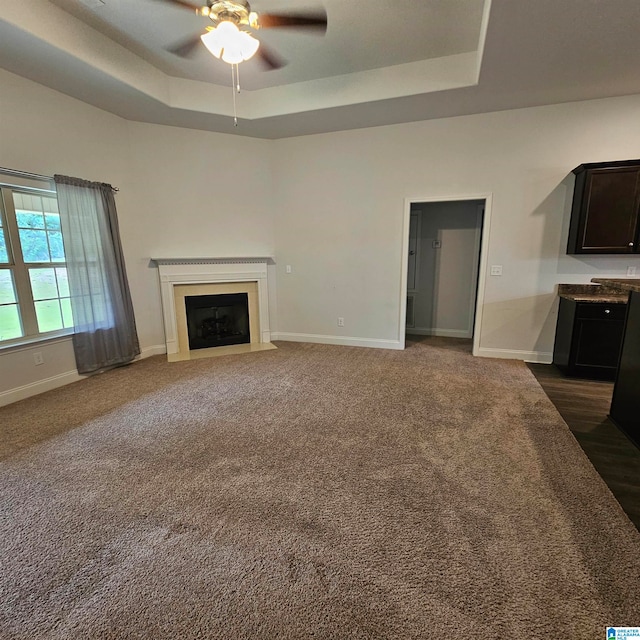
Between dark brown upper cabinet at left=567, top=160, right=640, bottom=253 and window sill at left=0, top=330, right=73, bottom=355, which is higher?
dark brown upper cabinet at left=567, top=160, right=640, bottom=253

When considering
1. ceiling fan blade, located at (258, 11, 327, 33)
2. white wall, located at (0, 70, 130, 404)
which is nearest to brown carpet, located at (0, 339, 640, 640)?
white wall, located at (0, 70, 130, 404)

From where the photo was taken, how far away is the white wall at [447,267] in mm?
5168

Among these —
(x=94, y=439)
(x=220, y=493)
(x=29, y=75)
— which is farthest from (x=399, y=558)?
(x=29, y=75)

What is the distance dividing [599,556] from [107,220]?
4.92 metres

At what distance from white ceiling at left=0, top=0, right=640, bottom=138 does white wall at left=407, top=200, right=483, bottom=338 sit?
1611 millimetres

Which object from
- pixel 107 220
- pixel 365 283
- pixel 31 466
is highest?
pixel 107 220

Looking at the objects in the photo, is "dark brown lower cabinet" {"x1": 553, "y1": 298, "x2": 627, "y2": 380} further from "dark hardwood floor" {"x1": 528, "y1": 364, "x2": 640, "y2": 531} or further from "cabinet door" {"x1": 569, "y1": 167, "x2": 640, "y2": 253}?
"cabinet door" {"x1": 569, "y1": 167, "x2": 640, "y2": 253}

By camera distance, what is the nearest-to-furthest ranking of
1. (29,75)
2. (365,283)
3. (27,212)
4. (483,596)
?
(483,596)
(29,75)
(27,212)
(365,283)

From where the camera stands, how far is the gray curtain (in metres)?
3.50

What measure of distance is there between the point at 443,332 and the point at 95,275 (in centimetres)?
502

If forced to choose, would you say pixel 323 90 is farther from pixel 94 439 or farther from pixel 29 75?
pixel 94 439

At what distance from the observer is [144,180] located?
4281 mm

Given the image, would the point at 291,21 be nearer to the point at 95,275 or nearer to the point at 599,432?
the point at 95,275

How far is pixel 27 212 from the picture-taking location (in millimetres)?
3248
